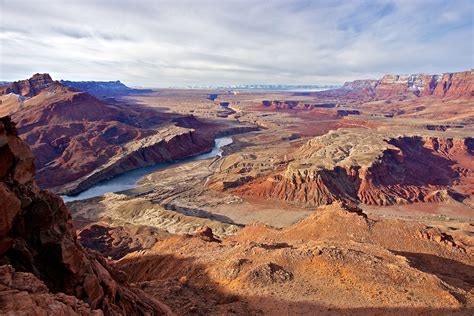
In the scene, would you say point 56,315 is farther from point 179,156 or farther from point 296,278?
point 179,156

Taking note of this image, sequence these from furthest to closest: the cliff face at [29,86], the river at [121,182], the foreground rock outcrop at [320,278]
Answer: the cliff face at [29,86], the river at [121,182], the foreground rock outcrop at [320,278]

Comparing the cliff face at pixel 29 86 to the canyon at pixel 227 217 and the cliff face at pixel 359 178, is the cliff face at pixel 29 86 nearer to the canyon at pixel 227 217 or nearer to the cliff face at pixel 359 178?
the canyon at pixel 227 217

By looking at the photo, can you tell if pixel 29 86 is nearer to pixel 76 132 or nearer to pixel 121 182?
pixel 76 132

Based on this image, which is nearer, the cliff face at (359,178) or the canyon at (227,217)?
the canyon at (227,217)

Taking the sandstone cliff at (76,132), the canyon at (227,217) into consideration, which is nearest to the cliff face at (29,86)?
the sandstone cliff at (76,132)

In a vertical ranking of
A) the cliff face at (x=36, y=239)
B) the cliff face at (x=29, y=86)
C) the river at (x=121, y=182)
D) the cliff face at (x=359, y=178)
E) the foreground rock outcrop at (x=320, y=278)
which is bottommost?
the river at (x=121, y=182)

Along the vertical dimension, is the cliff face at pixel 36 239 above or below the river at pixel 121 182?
above
